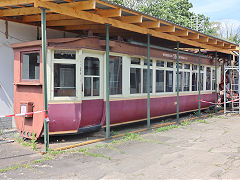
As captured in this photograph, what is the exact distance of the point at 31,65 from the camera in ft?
24.3

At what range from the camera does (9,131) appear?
835cm

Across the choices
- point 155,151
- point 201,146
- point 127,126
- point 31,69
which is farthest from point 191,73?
point 31,69

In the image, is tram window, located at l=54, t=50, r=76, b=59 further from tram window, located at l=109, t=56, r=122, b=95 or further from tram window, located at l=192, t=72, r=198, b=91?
tram window, located at l=192, t=72, r=198, b=91

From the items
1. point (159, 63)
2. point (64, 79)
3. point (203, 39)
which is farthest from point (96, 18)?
point (203, 39)

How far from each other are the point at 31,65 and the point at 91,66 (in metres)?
1.58

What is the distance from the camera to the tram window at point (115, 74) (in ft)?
27.6

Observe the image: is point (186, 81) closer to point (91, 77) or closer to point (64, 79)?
point (91, 77)

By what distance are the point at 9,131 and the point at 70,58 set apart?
3046mm

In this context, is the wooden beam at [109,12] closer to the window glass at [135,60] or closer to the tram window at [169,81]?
the window glass at [135,60]

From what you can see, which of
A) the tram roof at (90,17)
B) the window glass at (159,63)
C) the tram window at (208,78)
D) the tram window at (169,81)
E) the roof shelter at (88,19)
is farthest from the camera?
the tram window at (208,78)

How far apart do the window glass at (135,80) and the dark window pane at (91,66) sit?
5.47 ft

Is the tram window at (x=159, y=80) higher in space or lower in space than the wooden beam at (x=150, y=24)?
lower

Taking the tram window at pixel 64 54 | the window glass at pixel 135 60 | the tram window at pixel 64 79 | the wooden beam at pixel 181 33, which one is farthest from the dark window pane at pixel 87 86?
the wooden beam at pixel 181 33

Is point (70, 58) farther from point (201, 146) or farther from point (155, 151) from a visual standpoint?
point (201, 146)
